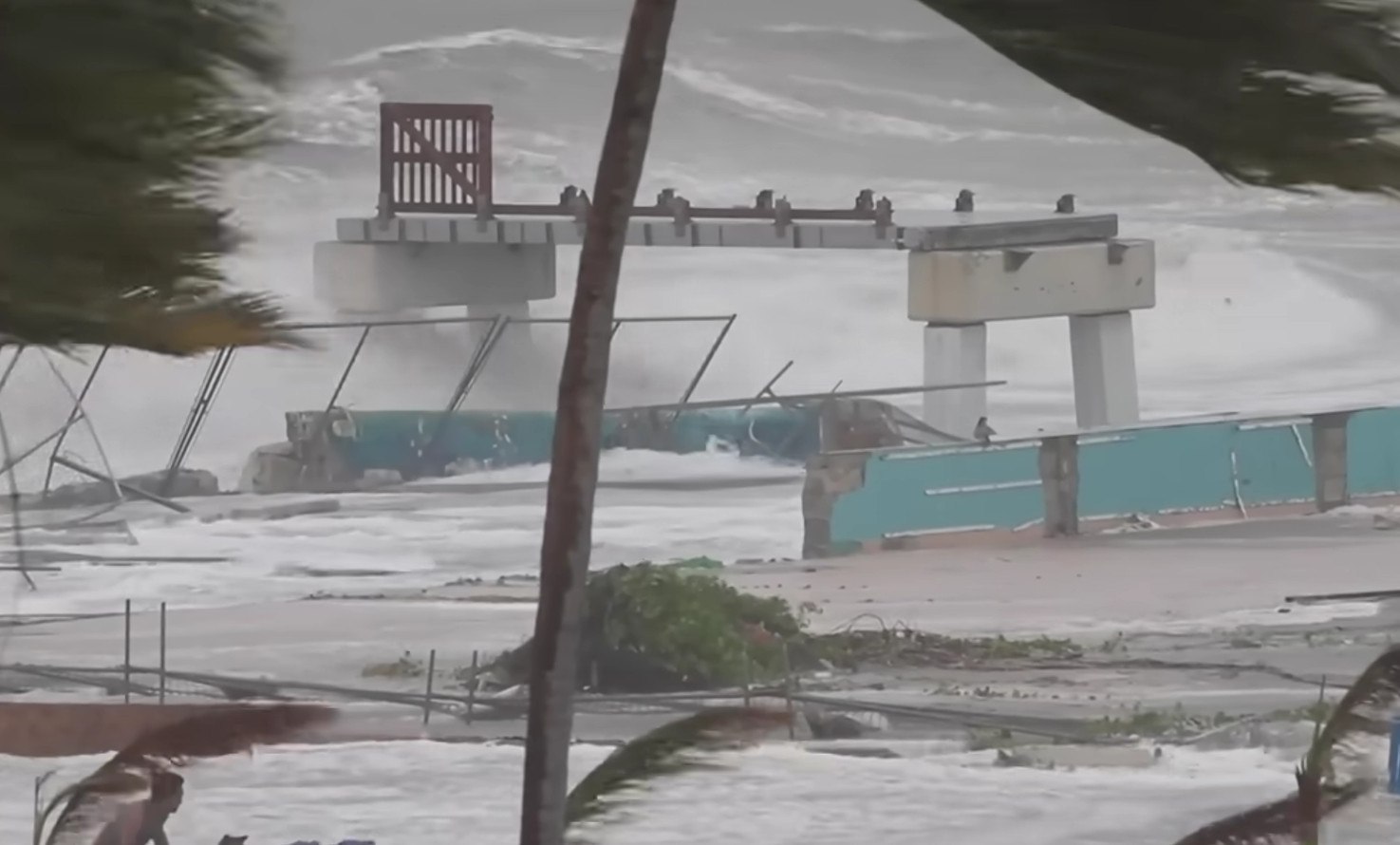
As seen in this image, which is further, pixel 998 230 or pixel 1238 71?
pixel 998 230

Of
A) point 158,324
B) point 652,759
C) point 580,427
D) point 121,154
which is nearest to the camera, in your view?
point 121,154

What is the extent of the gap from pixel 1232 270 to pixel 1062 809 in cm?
67

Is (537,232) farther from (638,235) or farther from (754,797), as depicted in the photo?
(754,797)

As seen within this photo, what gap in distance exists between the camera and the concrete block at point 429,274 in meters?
1.95

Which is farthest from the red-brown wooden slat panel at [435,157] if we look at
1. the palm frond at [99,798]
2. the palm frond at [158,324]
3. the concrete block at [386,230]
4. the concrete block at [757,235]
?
the palm frond at [158,324]

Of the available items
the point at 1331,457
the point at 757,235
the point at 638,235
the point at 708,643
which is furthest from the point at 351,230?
the point at 1331,457

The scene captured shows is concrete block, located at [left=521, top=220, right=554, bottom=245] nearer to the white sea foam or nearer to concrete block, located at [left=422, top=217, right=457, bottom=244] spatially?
concrete block, located at [left=422, top=217, right=457, bottom=244]

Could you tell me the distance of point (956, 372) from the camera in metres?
1.97

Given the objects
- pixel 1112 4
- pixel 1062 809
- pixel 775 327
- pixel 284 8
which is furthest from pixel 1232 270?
pixel 284 8

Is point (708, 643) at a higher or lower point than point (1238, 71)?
lower

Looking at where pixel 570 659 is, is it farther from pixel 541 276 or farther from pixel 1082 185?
pixel 1082 185

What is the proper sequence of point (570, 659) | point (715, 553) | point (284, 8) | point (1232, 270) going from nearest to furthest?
point (284, 8), point (570, 659), point (715, 553), point (1232, 270)

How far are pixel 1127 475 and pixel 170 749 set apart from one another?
3.56 feet

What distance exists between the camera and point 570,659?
1.12 m
